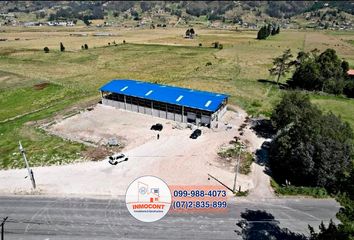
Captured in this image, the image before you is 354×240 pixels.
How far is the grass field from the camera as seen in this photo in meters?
61.8

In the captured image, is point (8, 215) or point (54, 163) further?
point (54, 163)

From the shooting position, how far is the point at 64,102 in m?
82.8

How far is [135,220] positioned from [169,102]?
32842 millimetres

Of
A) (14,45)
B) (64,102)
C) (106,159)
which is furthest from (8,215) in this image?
(14,45)

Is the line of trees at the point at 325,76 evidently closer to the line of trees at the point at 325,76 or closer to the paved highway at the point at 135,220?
the line of trees at the point at 325,76

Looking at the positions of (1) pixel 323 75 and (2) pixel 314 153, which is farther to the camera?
(1) pixel 323 75

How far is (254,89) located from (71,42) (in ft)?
470

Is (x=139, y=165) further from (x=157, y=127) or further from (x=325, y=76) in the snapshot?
(x=325, y=76)

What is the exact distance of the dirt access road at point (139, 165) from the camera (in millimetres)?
44812

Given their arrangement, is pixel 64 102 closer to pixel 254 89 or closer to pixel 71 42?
pixel 254 89

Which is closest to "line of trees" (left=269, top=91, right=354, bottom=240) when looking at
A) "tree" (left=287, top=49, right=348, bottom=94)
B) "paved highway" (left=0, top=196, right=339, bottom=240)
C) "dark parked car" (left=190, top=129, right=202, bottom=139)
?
"paved highway" (left=0, top=196, right=339, bottom=240)

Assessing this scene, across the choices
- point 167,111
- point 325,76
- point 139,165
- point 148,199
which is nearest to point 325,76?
point 325,76

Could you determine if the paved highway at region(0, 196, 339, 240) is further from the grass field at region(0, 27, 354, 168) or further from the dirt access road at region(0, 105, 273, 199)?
the grass field at region(0, 27, 354, 168)

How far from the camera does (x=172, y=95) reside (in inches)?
2724
